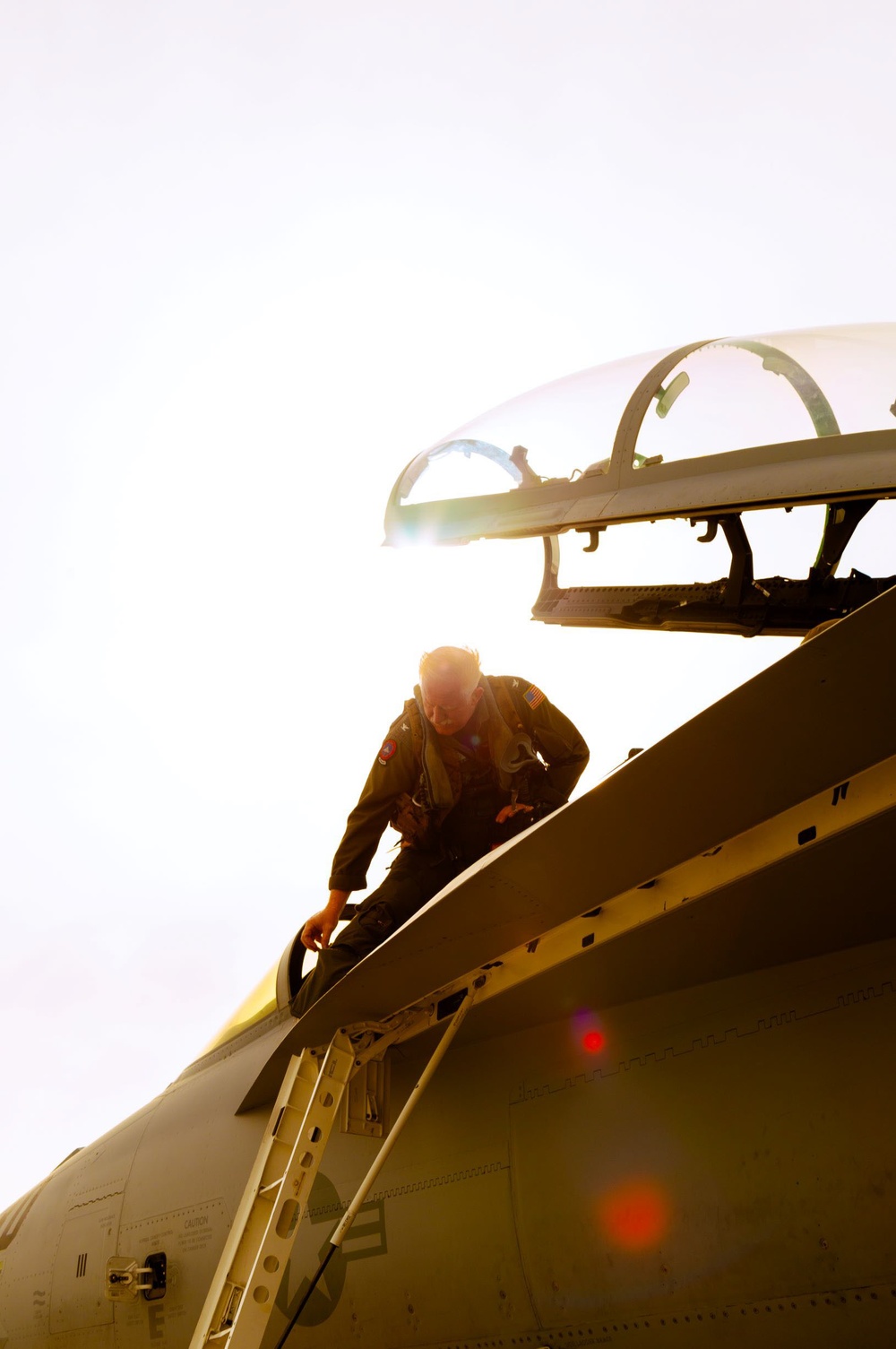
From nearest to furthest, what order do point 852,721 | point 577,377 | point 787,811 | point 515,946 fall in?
point 852,721 → point 787,811 → point 515,946 → point 577,377

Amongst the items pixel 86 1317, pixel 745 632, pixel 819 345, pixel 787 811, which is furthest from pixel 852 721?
pixel 86 1317

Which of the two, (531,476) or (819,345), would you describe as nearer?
(819,345)

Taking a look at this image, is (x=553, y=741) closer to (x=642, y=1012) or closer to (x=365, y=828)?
(x=365, y=828)

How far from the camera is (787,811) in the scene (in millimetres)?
2791

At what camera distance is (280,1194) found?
3506 millimetres

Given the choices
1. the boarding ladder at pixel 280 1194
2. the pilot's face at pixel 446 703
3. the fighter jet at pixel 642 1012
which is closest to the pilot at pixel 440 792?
the pilot's face at pixel 446 703

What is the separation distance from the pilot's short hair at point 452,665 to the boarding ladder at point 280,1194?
1.45 meters

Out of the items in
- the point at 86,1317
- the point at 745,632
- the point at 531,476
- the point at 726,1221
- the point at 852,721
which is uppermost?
the point at 531,476

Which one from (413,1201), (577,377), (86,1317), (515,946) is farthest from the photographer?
(86,1317)

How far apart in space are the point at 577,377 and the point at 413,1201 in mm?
3219

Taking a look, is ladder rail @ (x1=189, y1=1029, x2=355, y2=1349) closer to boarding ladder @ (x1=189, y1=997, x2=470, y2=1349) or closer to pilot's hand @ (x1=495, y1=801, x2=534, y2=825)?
boarding ladder @ (x1=189, y1=997, x2=470, y2=1349)

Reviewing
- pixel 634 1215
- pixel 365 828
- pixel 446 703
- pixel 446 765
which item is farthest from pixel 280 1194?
pixel 446 703

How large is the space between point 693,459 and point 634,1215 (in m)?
2.37

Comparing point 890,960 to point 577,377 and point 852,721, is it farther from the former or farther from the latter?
point 577,377
